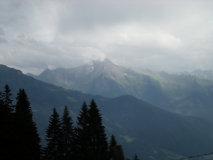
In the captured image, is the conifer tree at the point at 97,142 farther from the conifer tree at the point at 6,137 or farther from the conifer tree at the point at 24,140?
the conifer tree at the point at 6,137

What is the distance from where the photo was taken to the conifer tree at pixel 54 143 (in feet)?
181

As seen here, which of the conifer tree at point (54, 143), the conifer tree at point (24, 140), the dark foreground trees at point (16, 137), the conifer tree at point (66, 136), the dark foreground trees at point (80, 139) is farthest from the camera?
the conifer tree at point (66, 136)

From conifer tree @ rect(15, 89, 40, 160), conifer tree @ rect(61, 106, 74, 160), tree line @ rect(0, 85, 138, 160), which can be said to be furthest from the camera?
conifer tree @ rect(61, 106, 74, 160)

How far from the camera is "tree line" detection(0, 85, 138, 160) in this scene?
142 feet

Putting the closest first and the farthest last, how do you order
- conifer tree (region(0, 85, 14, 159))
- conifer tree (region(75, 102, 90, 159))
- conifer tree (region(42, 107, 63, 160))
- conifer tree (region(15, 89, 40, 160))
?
conifer tree (region(0, 85, 14, 159)), conifer tree (region(15, 89, 40, 160)), conifer tree (region(75, 102, 90, 159)), conifer tree (region(42, 107, 63, 160))

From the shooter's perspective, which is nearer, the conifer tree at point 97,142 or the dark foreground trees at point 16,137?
the dark foreground trees at point 16,137

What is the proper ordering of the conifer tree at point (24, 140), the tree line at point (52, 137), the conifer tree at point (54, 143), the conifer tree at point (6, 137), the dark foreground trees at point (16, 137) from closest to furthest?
the conifer tree at point (6, 137) < the dark foreground trees at point (16, 137) < the tree line at point (52, 137) < the conifer tree at point (24, 140) < the conifer tree at point (54, 143)

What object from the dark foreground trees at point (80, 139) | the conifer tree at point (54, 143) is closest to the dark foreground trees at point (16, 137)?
the conifer tree at point (54, 143)

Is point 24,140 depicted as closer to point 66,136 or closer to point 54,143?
point 54,143

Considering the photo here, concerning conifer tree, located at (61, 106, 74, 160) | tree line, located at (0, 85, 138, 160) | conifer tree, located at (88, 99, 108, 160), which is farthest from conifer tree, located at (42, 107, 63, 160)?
conifer tree, located at (88, 99, 108, 160)

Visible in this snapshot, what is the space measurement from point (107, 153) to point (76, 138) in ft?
26.2

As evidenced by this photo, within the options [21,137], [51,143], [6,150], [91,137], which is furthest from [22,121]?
[91,137]

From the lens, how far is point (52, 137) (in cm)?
5734

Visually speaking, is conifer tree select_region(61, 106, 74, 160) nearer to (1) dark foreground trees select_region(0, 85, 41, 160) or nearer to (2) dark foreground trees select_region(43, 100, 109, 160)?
(2) dark foreground trees select_region(43, 100, 109, 160)
